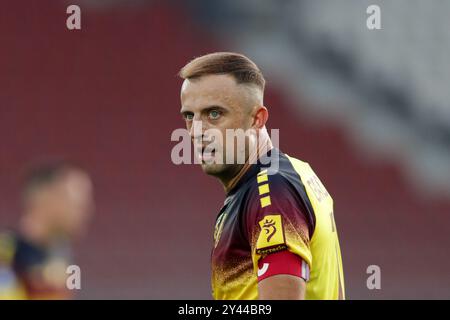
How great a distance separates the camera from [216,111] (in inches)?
130

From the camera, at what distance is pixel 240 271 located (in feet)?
10.2

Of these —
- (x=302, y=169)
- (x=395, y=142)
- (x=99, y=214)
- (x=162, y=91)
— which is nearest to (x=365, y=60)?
(x=395, y=142)

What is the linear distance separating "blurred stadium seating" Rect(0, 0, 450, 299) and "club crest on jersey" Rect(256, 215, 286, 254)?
4946 millimetres

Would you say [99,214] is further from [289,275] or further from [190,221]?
[289,275]

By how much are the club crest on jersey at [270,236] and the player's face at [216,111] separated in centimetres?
54

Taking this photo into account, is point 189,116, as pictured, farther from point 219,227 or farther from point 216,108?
point 219,227

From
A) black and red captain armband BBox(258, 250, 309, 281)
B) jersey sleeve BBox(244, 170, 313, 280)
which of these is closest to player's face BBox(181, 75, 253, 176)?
jersey sleeve BBox(244, 170, 313, 280)

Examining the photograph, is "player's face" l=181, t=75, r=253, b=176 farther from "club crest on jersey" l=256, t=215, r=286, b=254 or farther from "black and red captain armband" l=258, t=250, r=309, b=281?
"black and red captain armband" l=258, t=250, r=309, b=281

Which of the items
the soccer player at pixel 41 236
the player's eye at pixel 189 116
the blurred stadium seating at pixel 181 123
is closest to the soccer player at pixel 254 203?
the player's eye at pixel 189 116

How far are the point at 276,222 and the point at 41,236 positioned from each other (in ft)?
3.96

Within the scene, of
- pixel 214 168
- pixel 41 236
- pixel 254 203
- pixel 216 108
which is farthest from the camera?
pixel 41 236

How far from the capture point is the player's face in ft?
10.8

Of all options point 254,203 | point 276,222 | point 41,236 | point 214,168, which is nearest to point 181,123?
point 41,236
